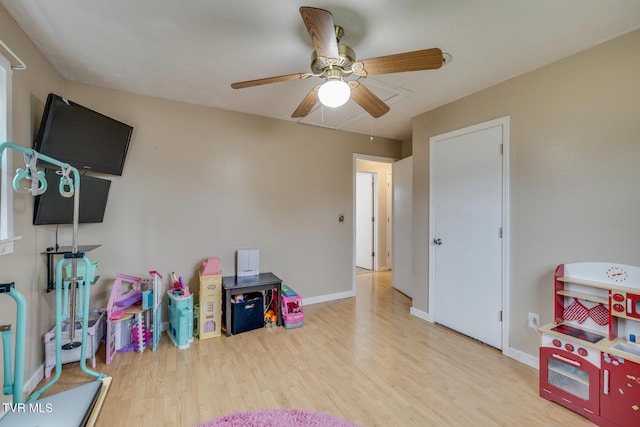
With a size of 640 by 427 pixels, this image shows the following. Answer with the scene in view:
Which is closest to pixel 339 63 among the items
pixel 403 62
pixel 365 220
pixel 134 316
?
pixel 403 62

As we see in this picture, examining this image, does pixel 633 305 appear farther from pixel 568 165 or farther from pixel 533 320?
pixel 568 165

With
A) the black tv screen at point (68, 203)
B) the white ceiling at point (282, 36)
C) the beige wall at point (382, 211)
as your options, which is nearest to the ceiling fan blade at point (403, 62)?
the white ceiling at point (282, 36)

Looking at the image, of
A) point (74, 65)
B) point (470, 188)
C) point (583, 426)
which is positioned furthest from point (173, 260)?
point (583, 426)

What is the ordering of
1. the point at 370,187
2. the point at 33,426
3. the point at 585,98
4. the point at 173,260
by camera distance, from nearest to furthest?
the point at 33,426, the point at 585,98, the point at 173,260, the point at 370,187

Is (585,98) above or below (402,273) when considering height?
above

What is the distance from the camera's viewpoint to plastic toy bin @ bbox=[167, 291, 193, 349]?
2545 mm

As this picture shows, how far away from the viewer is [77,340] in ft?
7.32

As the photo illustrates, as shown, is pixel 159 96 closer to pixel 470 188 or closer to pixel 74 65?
pixel 74 65

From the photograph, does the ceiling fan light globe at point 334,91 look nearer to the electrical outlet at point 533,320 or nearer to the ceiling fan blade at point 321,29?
the ceiling fan blade at point 321,29

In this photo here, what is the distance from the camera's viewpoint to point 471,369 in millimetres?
2229

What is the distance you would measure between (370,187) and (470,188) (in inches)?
122

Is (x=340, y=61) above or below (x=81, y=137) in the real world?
above

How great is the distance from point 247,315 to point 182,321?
0.63 meters

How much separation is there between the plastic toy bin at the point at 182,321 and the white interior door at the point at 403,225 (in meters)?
2.91
